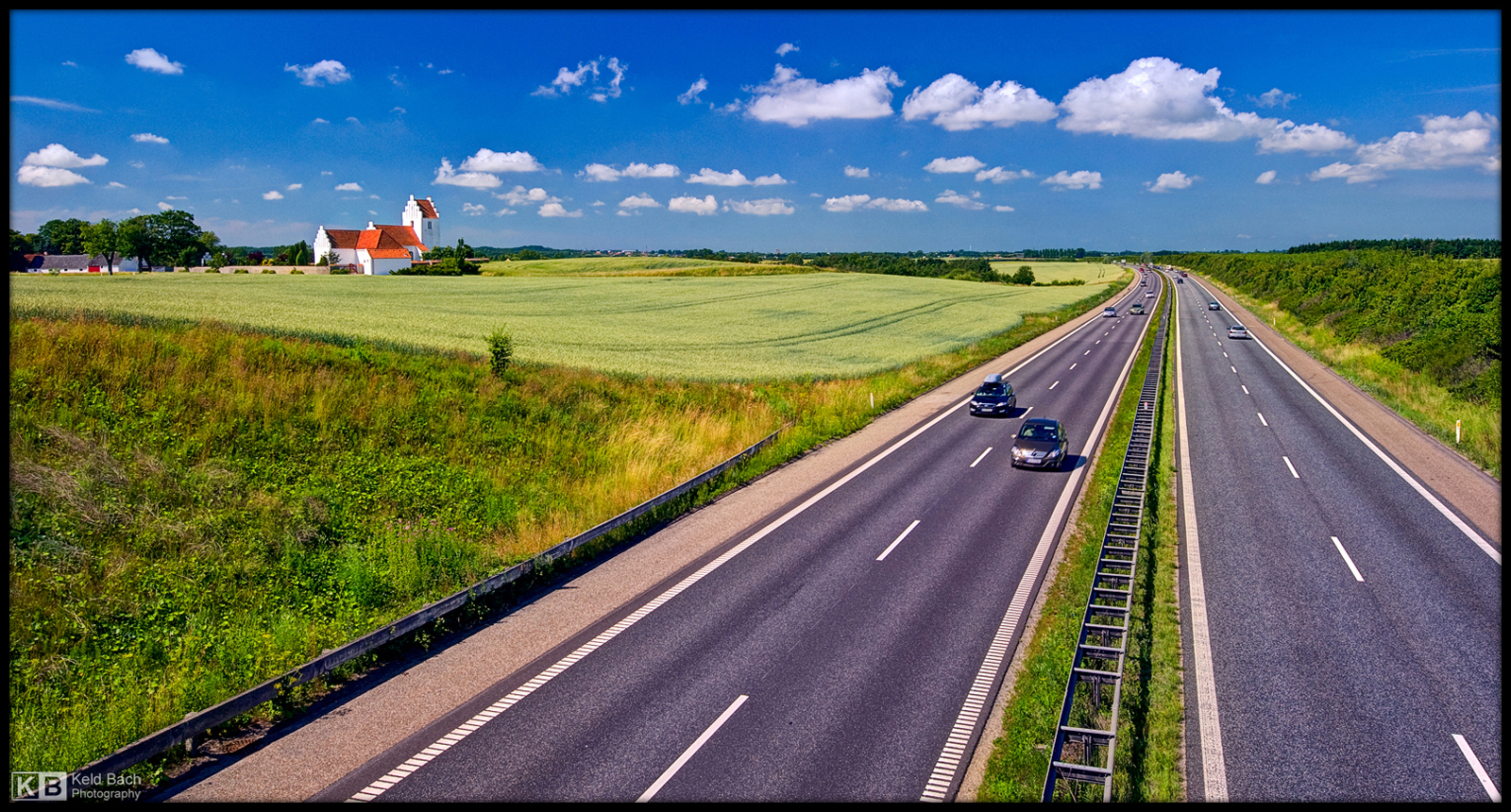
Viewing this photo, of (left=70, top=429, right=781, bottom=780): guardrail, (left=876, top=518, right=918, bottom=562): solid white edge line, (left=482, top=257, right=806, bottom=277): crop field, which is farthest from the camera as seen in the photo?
(left=482, top=257, right=806, bottom=277): crop field

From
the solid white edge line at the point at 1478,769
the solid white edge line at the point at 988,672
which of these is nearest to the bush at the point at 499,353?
the solid white edge line at the point at 988,672

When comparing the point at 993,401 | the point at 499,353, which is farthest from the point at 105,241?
the point at 993,401

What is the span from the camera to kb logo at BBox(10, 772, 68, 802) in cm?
815

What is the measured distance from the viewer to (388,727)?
33.6 feet

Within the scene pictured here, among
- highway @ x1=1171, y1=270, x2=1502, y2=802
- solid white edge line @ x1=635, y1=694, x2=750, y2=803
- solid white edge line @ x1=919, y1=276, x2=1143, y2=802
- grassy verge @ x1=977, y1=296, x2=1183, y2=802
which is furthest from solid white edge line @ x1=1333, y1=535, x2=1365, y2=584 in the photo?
solid white edge line @ x1=635, y1=694, x2=750, y2=803

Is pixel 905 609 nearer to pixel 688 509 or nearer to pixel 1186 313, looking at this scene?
pixel 688 509

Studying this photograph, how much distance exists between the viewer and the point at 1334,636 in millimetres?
12781

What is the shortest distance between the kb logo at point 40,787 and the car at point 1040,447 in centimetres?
2175

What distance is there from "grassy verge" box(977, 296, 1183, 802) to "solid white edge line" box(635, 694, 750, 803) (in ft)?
11.1

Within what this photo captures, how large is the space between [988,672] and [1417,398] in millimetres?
32306

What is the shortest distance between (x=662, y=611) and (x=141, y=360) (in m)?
15.0

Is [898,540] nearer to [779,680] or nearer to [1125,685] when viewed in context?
[1125,685]

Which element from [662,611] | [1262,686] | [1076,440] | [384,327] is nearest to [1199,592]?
[1262,686]

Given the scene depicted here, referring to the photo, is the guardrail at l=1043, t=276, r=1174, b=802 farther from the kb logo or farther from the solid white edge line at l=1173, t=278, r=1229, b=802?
the kb logo
